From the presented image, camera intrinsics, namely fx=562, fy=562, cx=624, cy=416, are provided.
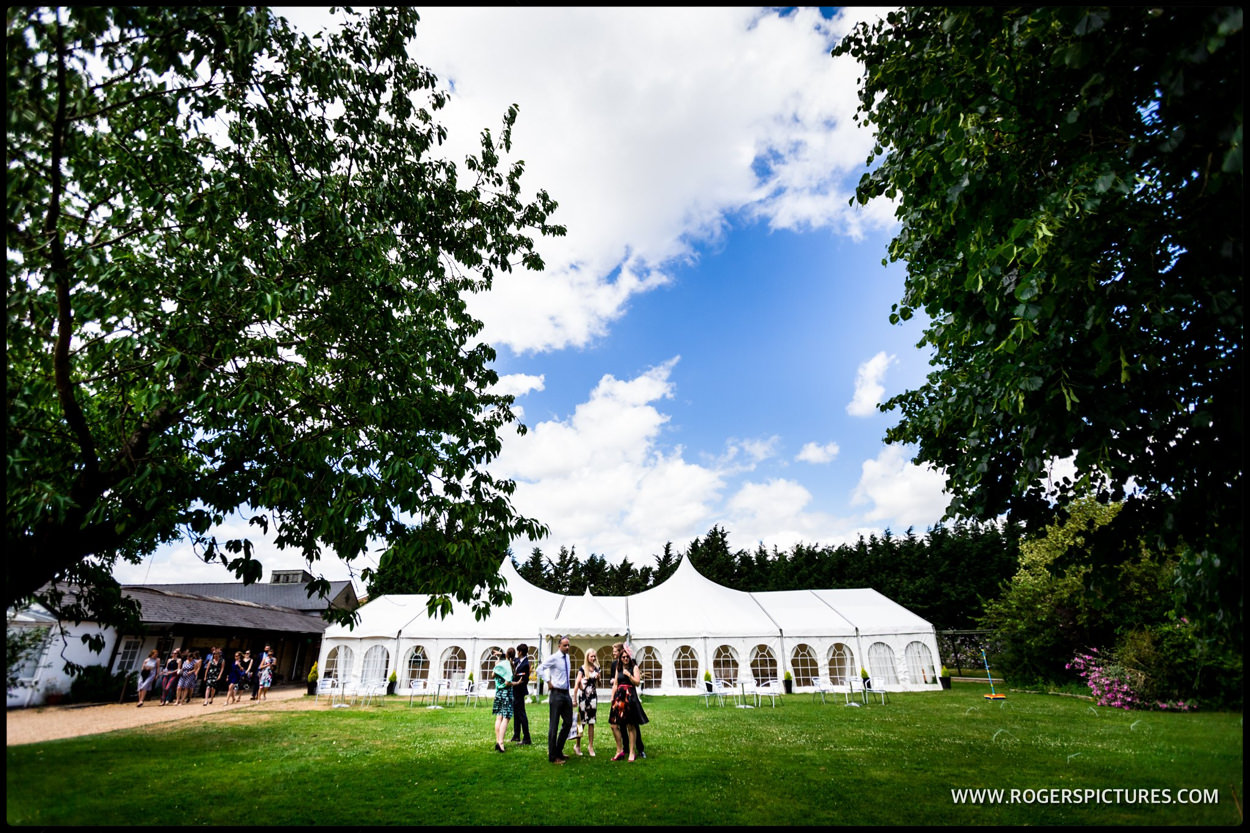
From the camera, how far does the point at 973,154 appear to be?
11.0 feet

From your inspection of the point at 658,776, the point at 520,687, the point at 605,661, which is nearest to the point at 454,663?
the point at 605,661

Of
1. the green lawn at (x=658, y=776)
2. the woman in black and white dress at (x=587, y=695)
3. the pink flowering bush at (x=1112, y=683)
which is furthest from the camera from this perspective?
the pink flowering bush at (x=1112, y=683)

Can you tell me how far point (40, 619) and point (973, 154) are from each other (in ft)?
26.7

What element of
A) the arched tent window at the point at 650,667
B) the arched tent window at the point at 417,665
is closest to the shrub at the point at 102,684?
the arched tent window at the point at 417,665

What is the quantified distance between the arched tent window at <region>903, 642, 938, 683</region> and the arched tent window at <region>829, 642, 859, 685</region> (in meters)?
1.93

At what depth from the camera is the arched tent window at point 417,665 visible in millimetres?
19594

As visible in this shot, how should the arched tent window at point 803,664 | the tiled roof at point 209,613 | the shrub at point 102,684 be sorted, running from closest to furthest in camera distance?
the shrub at point 102,684 → the tiled roof at point 209,613 → the arched tent window at point 803,664

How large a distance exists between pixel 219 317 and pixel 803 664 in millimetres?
21001

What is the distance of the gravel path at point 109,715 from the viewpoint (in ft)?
12.5

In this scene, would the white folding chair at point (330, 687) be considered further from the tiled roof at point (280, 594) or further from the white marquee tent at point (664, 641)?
the tiled roof at point (280, 594)

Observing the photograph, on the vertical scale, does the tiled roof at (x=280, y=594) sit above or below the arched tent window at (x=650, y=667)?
above

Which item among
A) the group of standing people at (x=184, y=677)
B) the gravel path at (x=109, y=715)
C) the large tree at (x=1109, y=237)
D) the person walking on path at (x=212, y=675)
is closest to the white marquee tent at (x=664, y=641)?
the group of standing people at (x=184, y=677)

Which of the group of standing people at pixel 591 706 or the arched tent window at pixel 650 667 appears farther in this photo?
the arched tent window at pixel 650 667

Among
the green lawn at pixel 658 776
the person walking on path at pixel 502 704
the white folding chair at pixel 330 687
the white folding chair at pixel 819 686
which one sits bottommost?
the white folding chair at pixel 819 686
